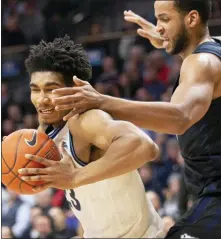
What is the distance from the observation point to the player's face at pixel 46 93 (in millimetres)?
2992

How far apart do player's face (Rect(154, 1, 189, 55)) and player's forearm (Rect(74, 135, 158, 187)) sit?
2.02 feet

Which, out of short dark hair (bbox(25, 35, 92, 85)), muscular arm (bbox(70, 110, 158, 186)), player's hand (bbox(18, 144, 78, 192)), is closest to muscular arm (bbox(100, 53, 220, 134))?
muscular arm (bbox(70, 110, 158, 186))

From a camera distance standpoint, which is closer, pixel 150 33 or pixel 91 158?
pixel 91 158

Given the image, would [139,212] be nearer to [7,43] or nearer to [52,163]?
[52,163]

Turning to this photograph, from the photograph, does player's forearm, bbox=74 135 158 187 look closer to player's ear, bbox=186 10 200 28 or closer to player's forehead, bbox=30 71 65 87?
player's forehead, bbox=30 71 65 87

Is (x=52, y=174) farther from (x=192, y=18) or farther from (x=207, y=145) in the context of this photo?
(x=192, y=18)

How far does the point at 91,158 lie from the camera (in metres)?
3.02

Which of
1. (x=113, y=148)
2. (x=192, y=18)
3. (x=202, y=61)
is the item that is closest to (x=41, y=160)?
(x=113, y=148)

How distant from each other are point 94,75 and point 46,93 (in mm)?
3587

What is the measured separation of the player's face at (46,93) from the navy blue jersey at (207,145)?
67cm

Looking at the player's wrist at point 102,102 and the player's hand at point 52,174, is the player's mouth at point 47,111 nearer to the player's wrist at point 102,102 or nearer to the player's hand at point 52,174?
the player's hand at point 52,174

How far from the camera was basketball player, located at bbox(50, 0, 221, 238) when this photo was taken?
2.54 m

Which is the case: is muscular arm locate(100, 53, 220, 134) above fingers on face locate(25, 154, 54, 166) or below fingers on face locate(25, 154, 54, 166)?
above

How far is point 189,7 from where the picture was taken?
10.00 feet
